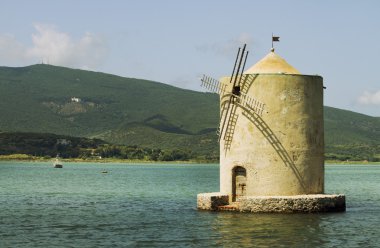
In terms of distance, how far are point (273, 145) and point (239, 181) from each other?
7.03ft

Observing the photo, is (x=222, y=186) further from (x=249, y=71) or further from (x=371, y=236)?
(x=371, y=236)

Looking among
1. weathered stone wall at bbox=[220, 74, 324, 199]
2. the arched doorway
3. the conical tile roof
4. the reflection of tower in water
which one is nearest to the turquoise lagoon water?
the reflection of tower in water

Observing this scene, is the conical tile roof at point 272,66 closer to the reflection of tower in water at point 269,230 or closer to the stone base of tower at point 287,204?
the stone base of tower at point 287,204

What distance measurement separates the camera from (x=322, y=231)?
26.7 metres

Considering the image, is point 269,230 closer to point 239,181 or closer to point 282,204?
point 282,204

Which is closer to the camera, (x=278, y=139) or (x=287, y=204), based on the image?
(x=287, y=204)

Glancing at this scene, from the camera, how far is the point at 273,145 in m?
31.4

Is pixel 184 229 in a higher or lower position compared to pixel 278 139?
lower

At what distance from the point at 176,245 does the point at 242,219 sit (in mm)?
6036

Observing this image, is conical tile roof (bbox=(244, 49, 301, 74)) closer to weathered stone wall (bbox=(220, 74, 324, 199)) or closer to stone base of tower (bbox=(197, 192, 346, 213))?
weathered stone wall (bbox=(220, 74, 324, 199))

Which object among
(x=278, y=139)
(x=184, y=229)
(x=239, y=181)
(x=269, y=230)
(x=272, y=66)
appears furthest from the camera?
(x=272, y=66)

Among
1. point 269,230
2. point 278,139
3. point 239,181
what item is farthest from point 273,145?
point 269,230

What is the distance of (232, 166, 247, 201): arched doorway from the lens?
3206 cm

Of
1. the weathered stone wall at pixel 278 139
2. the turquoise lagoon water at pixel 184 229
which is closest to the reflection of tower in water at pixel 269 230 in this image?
the turquoise lagoon water at pixel 184 229
